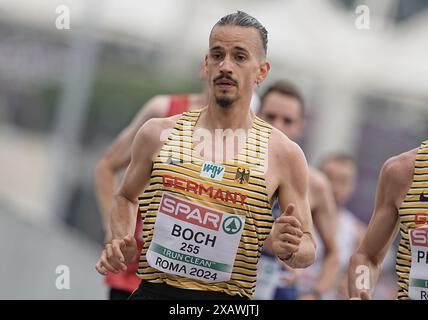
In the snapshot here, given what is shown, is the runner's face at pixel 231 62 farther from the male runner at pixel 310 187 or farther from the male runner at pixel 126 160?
the male runner at pixel 310 187

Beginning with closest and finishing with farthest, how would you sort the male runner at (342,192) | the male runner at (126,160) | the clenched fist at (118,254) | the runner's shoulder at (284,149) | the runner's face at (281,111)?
the clenched fist at (118,254)
the runner's shoulder at (284,149)
the male runner at (126,160)
the runner's face at (281,111)
the male runner at (342,192)

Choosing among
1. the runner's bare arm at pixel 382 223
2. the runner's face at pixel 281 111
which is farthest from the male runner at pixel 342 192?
the runner's bare arm at pixel 382 223

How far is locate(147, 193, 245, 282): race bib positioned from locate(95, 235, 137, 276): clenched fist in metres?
0.18

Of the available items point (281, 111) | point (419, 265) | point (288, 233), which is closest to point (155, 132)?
point (288, 233)

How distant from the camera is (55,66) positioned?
12156 millimetres

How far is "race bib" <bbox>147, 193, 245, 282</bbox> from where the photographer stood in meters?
4.70

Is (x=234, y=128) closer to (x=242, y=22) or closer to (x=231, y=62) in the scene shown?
(x=231, y=62)

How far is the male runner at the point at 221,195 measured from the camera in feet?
15.3

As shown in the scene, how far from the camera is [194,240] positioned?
478 cm

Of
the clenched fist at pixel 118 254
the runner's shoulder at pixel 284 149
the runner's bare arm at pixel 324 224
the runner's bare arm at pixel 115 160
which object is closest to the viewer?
the clenched fist at pixel 118 254

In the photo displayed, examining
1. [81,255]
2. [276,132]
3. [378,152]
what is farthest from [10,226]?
[276,132]

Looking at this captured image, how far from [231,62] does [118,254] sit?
888 millimetres

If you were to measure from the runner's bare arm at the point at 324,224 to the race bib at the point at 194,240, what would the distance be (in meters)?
2.60

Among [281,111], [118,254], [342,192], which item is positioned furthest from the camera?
[342,192]
